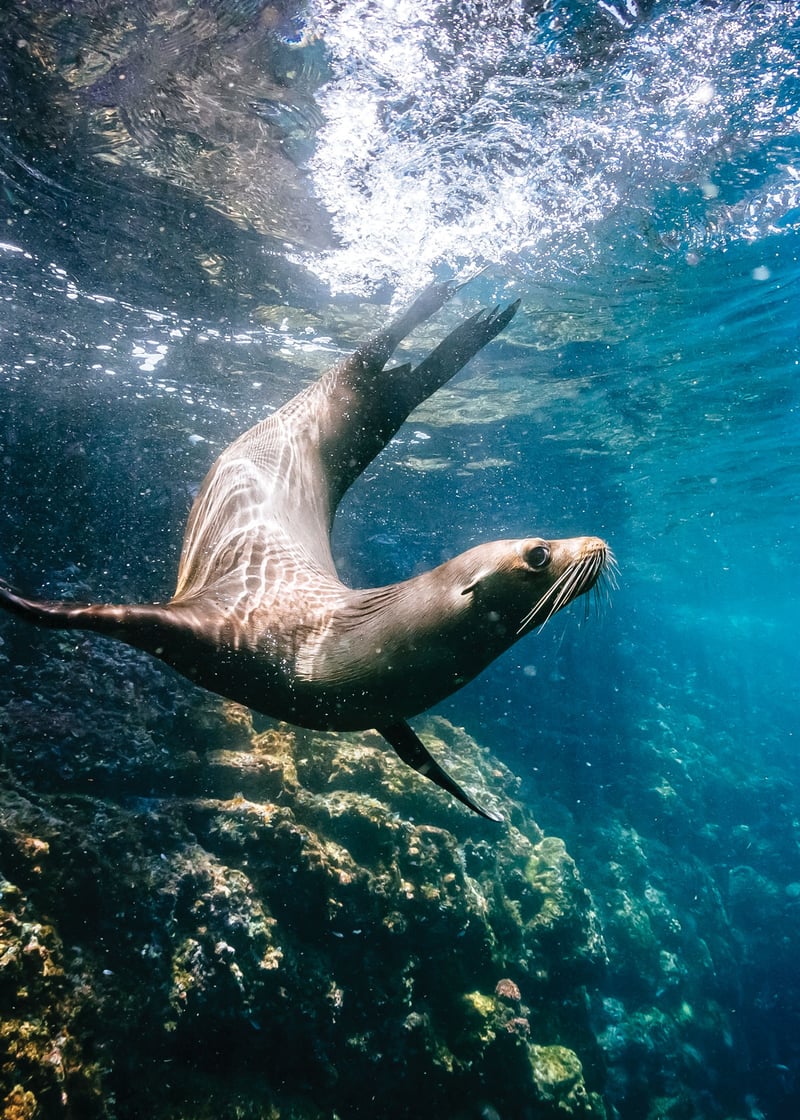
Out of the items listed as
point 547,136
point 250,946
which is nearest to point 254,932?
point 250,946

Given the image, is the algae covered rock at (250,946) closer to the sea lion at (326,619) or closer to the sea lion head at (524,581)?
the sea lion at (326,619)

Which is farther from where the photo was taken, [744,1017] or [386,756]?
[744,1017]

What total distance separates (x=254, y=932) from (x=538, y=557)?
5.75 meters

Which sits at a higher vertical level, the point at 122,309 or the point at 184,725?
the point at 122,309

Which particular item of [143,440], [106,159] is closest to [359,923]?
[106,159]

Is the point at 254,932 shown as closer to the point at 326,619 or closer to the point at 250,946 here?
the point at 250,946

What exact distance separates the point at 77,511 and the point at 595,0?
1381 centimetres

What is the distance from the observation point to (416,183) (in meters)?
7.55

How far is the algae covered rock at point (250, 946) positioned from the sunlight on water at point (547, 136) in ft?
24.9

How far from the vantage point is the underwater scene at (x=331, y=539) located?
319cm

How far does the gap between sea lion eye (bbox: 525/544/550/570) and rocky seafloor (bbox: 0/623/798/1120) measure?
5064 mm

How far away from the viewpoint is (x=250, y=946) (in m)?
5.64

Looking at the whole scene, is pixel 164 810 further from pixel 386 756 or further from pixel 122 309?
pixel 122 309

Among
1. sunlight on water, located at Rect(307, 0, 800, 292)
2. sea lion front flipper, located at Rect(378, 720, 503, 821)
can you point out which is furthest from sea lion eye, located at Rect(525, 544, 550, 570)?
sunlight on water, located at Rect(307, 0, 800, 292)
